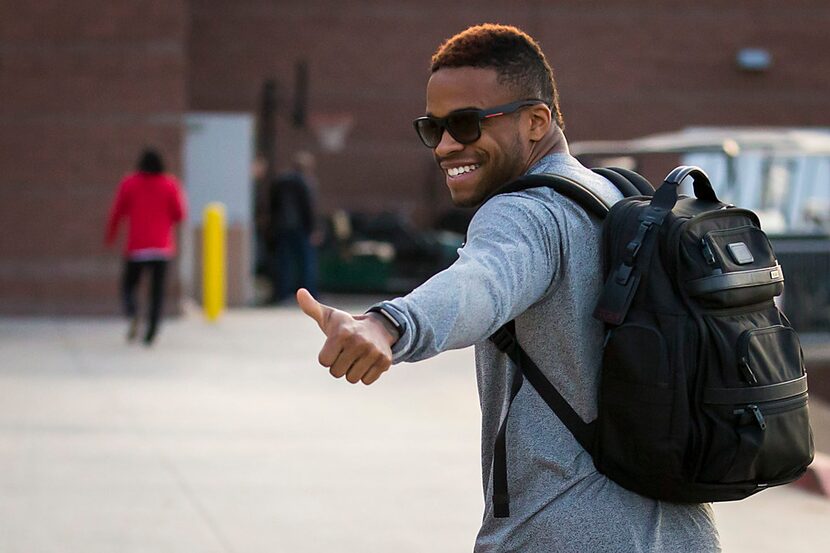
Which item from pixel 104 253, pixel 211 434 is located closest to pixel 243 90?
pixel 104 253

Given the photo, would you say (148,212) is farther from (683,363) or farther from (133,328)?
(683,363)

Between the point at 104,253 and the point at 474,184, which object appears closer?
the point at 474,184

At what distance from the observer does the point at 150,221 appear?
13.5m

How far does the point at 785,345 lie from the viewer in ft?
9.28

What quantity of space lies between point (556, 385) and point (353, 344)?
612 millimetres

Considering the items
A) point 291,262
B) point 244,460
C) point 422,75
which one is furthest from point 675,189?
point 422,75

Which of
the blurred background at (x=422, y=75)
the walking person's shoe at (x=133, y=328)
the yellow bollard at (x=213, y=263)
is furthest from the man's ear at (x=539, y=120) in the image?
the blurred background at (x=422, y=75)

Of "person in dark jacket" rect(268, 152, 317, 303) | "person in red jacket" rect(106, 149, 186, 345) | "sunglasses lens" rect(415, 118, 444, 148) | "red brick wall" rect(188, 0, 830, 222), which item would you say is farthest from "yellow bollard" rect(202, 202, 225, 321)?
"sunglasses lens" rect(415, 118, 444, 148)

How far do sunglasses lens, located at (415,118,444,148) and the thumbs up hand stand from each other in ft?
2.08

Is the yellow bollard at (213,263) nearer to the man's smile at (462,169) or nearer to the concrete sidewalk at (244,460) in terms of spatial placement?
the concrete sidewalk at (244,460)

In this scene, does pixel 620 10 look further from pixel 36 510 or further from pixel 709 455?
pixel 709 455

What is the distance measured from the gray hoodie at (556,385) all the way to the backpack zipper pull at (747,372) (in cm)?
27

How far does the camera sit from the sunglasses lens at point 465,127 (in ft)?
9.28

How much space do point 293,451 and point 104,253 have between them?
9.03m
